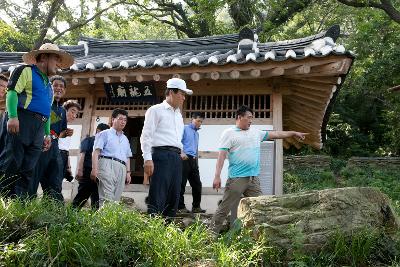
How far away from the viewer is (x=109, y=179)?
5.82 meters

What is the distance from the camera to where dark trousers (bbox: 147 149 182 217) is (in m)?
4.83

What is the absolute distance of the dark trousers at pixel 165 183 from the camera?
4832mm

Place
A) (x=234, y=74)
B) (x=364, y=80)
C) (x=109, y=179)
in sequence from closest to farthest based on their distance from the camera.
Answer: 1. (x=109, y=179)
2. (x=234, y=74)
3. (x=364, y=80)

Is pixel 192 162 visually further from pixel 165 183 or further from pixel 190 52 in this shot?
pixel 190 52

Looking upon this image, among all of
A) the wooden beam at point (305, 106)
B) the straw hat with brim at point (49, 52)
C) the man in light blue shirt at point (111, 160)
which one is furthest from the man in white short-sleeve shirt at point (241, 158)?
the wooden beam at point (305, 106)

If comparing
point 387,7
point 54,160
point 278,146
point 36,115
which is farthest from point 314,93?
point 387,7

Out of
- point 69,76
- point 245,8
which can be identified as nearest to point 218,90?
point 69,76

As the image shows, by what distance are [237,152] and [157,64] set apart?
2.86 meters

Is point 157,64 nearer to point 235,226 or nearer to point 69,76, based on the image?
point 69,76

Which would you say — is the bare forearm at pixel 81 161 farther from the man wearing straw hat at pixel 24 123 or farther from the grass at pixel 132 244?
the grass at pixel 132 244

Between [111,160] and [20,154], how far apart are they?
5.55 ft

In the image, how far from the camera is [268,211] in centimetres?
417

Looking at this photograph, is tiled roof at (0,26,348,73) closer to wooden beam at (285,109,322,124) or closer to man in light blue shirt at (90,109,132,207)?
wooden beam at (285,109,322,124)

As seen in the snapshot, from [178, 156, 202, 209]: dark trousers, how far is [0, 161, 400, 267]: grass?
3.56 m
